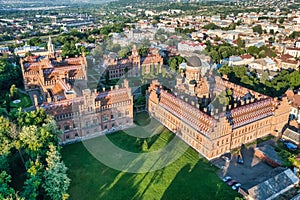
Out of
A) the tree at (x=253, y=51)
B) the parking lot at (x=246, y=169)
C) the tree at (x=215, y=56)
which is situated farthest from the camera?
the tree at (x=253, y=51)

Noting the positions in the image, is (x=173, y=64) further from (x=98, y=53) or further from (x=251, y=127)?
(x=251, y=127)

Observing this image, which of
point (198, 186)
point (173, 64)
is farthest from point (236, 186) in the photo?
point (173, 64)

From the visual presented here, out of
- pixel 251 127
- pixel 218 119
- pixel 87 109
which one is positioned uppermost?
pixel 218 119

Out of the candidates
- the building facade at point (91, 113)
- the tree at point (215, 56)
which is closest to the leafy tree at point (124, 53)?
the tree at point (215, 56)

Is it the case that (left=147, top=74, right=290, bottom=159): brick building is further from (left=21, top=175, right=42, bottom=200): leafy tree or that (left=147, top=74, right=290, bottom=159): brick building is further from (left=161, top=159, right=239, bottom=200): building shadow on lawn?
(left=21, top=175, right=42, bottom=200): leafy tree

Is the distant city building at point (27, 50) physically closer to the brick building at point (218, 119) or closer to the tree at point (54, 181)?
the brick building at point (218, 119)

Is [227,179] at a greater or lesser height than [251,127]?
lesser

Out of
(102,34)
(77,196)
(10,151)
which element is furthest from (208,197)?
(102,34)

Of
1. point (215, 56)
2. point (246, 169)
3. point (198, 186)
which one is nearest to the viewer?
point (198, 186)
